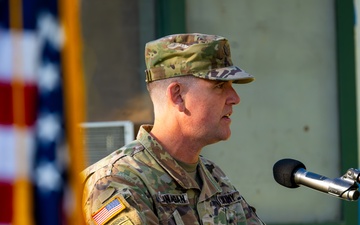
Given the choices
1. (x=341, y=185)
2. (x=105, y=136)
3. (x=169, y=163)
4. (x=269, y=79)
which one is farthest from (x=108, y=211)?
(x=269, y=79)

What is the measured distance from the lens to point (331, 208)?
654cm

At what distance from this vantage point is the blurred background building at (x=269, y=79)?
20.6 feet

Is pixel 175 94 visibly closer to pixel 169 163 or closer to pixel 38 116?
pixel 169 163

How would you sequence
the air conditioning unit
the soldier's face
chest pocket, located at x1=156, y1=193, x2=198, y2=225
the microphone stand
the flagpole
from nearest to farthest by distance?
1. the flagpole
2. the microphone stand
3. chest pocket, located at x1=156, y1=193, x2=198, y2=225
4. the soldier's face
5. the air conditioning unit

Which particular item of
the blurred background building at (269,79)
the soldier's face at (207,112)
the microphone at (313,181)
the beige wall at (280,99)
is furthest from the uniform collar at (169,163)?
the beige wall at (280,99)

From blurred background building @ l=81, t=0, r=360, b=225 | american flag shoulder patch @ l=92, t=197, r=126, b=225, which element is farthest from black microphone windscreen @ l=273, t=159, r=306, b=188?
blurred background building @ l=81, t=0, r=360, b=225

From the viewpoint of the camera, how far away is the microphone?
9.80 feet

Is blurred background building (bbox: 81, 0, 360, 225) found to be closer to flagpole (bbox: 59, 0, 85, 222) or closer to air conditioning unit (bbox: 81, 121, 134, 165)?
air conditioning unit (bbox: 81, 121, 134, 165)

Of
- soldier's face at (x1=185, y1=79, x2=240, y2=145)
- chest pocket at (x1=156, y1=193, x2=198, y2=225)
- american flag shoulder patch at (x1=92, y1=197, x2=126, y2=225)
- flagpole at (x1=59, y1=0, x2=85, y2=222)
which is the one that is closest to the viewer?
flagpole at (x1=59, y1=0, x2=85, y2=222)

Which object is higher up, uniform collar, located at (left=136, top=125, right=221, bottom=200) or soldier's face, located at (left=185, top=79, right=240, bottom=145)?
soldier's face, located at (left=185, top=79, right=240, bottom=145)

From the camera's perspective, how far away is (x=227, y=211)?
3605 mm

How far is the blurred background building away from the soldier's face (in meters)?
2.69

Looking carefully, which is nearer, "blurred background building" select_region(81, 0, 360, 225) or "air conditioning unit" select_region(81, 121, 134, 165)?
"air conditioning unit" select_region(81, 121, 134, 165)

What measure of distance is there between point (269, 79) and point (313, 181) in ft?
11.3
